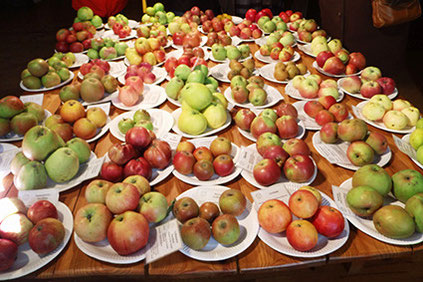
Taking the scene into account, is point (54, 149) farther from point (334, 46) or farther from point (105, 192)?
point (334, 46)

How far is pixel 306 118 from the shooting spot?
1869mm

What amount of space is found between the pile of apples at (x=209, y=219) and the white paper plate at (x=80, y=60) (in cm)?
180

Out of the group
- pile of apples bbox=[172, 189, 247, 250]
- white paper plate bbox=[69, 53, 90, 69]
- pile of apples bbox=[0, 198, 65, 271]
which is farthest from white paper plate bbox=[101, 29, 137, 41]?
pile of apples bbox=[172, 189, 247, 250]

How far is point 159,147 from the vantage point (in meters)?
1.51

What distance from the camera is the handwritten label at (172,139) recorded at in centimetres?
165

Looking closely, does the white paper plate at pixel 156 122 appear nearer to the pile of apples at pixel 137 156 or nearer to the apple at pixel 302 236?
the pile of apples at pixel 137 156

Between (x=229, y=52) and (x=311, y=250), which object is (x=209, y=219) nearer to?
(x=311, y=250)

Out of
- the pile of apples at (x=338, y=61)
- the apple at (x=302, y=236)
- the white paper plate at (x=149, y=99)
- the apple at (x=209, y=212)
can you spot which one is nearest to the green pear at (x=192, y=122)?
the white paper plate at (x=149, y=99)

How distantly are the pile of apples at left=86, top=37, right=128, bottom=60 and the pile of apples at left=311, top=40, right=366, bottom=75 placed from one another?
5.33 ft

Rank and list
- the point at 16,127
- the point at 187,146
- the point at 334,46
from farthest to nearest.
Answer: the point at 334,46 < the point at 16,127 < the point at 187,146

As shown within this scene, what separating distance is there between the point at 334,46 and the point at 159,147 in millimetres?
1820

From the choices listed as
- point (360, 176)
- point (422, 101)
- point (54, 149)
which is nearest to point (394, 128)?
point (360, 176)

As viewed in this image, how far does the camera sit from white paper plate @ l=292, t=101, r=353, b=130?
179cm

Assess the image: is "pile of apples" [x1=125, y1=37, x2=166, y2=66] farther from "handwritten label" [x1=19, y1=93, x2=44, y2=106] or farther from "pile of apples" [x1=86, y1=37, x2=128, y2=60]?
"handwritten label" [x1=19, y1=93, x2=44, y2=106]
